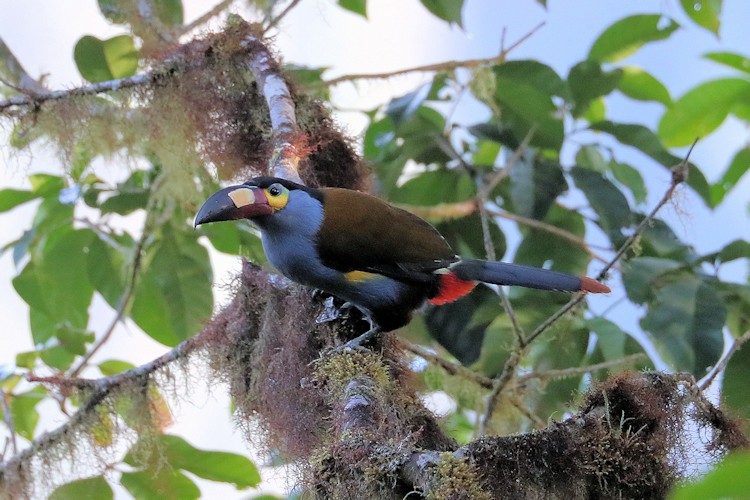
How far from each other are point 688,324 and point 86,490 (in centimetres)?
185

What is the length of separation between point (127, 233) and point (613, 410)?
2.45 m

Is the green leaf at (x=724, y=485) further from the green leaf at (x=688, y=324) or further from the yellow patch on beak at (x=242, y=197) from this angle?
the green leaf at (x=688, y=324)

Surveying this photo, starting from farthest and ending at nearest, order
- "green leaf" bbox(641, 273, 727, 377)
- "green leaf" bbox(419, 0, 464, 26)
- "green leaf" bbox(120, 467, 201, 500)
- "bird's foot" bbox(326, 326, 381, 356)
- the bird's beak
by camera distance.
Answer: "green leaf" bbox(419, 0, 464, 26) → "green leaf" bbox(120, 467, 201, 500) → "green leaf" bbox(641, 273, 727, 377) → the bird's beak → "bird's foot" bbox(326, 326, 381, 356)

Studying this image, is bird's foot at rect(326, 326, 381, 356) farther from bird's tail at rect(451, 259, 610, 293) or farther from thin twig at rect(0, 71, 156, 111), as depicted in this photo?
thin twig at rect(0, 71, 156, 111)

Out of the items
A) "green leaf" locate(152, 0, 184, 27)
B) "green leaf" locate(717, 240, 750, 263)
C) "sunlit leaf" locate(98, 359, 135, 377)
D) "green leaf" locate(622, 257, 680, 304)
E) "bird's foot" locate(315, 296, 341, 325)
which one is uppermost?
"green leaf" locate(152, 0, 184, 27)

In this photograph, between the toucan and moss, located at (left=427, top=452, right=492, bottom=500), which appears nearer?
moss, located at (left=427, top=452, right=492, bottom=500)

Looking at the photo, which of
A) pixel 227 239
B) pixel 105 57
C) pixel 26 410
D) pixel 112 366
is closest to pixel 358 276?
pixel 227 239

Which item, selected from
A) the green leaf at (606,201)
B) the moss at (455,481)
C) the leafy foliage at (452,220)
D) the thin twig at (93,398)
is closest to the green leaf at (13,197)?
the leafy foliage at (452,220)

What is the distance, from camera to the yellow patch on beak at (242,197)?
72.9 inches

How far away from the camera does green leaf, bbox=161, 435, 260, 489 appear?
2.52 meters

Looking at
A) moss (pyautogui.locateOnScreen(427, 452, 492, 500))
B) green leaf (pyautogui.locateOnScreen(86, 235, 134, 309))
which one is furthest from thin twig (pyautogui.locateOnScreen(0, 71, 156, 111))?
moss (pyautogui.locateOnScreen(427, 452, 492, 500))

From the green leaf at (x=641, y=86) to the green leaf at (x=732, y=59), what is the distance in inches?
10.0

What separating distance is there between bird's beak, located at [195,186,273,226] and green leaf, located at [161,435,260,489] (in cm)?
95

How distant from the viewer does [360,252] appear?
2.03 m
